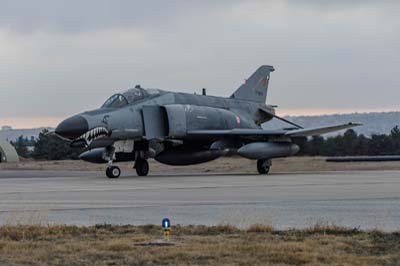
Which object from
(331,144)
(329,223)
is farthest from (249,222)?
(331,144)

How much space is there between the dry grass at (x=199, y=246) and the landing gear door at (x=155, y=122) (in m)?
20.7

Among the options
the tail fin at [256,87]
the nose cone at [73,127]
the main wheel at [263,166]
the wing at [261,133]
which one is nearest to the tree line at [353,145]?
the tail fin at [256,87]

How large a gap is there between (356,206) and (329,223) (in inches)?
140

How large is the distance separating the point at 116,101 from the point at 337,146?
1603 inches

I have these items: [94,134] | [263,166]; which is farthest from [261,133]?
[94,134]

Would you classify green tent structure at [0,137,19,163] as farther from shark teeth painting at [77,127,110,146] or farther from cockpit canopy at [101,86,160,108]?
→ shark teeth painting at [77,127,110,146]

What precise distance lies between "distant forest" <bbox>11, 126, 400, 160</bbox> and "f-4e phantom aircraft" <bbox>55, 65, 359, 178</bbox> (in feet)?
93.6

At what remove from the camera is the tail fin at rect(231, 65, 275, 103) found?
126 feet

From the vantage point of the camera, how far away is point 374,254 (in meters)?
8.85

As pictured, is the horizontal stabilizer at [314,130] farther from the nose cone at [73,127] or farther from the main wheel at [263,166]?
the nose cone at [73,127]

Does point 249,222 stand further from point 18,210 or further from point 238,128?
point 238,128

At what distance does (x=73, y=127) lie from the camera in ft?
98.3

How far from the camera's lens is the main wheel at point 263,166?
33.3 meters

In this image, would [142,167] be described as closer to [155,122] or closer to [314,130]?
[155,122]
